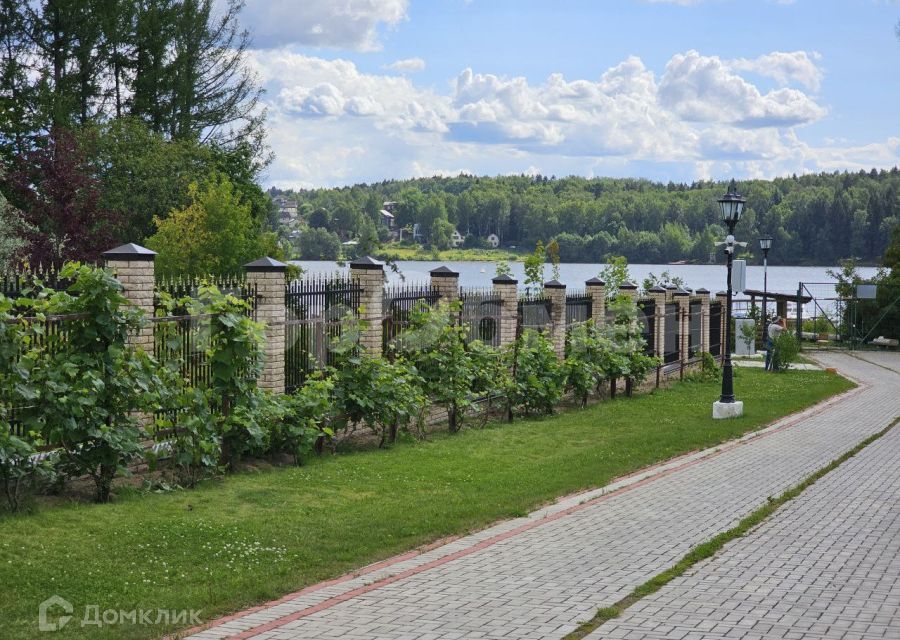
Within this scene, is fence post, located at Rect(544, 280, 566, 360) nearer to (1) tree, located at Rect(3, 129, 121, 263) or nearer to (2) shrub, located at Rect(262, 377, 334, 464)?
(2) shrub, located at Rect(262, 377, 334, 464)

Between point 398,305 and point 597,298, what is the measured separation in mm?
7984

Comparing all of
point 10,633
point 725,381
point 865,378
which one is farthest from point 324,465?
point 865,378

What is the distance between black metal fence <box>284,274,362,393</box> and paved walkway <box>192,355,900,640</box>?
477 centimetres

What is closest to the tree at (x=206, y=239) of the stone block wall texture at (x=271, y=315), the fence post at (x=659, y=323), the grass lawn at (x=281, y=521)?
the fence post at (x=659, y=323)

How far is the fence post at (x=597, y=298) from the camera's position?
23.9 metres

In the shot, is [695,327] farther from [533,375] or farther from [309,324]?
[309,324]

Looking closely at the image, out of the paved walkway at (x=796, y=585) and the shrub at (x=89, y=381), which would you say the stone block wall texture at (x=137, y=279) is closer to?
the shrub at (x=89, y=381)

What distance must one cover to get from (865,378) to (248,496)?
23.7 metres

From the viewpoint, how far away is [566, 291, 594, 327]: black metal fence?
23.0 meters

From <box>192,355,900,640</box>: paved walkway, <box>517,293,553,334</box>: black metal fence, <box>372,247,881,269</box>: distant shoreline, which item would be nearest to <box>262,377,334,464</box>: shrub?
<box>192,355,900,640</box>: paved walkway

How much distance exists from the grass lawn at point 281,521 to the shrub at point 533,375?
1.76 m

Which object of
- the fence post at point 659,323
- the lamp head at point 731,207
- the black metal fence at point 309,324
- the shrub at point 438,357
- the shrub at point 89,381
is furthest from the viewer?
the fence post at point 659,323

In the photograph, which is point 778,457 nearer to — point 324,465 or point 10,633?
point 324,465

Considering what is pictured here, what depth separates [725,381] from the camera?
1962 centimetres
